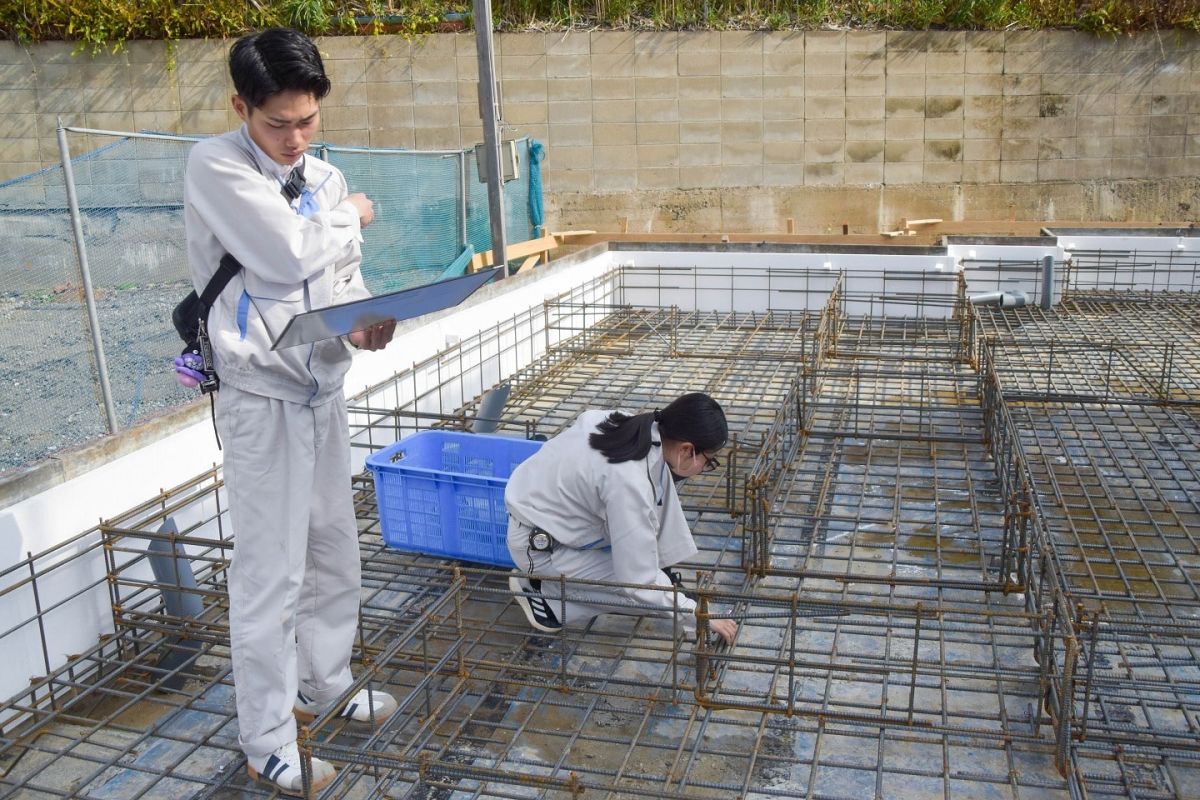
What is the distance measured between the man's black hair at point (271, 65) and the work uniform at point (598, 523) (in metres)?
1.24

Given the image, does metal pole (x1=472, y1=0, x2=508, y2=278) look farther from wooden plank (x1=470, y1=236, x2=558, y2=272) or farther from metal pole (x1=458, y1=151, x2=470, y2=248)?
metal pole (x1=458, y1=151, x2=470, y2=248)

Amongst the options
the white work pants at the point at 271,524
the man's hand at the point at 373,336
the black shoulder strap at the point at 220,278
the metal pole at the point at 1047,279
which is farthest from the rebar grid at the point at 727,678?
the metal pole at the point at 1047,279

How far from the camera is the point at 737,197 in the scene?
10.0m

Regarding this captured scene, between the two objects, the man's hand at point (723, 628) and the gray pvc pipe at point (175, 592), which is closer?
the man's hand at point (723, 628)

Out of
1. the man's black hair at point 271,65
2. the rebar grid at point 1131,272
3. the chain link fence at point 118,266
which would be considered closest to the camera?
the man's black hair at point 271,65

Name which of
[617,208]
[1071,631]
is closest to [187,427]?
[1071,631]

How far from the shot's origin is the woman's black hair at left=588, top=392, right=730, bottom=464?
2693mm

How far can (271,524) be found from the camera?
7.09 ft

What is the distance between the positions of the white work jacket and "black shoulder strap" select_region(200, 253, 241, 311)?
1 centimetres

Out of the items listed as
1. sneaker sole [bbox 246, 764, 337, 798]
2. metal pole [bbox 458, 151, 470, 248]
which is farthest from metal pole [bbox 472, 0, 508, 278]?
sneaker sole [bbox 246, 764, 337, 798]

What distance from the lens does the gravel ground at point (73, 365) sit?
4.93 m

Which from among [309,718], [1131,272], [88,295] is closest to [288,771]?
[309,718]

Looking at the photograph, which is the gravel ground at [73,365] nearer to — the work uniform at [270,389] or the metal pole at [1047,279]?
the work uniform at [270,389]

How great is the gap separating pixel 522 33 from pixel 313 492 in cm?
848
